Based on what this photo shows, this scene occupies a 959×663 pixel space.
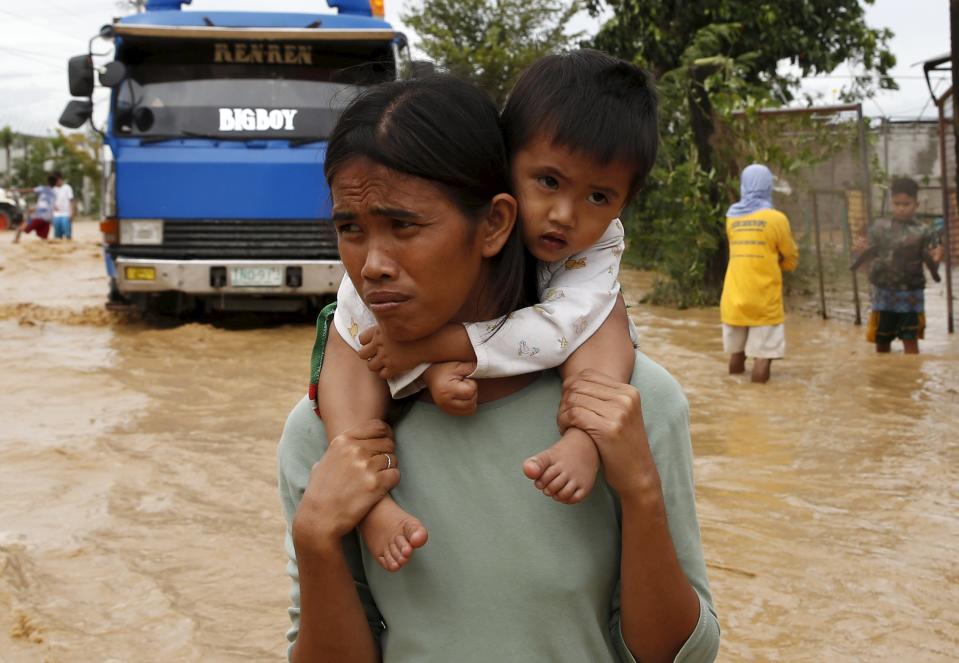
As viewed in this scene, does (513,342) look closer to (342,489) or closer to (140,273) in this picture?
(342,489)

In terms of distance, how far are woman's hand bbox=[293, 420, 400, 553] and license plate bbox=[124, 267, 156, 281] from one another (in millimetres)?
9011

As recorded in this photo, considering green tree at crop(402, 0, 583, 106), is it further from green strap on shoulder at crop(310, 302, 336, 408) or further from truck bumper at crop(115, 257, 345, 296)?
green strap on shoulder at crop(310, 302, 336, 408)

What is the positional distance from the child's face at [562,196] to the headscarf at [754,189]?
6312mm

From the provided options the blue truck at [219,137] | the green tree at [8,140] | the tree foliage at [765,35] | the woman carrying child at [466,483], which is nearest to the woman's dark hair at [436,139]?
the woman carrying child at [466,483]

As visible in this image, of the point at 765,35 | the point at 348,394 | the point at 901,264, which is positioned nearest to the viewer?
the point at 348,394

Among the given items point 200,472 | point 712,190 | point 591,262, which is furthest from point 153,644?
point 712,190

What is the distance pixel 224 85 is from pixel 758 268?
15.4 ft

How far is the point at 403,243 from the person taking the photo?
4.81 feet

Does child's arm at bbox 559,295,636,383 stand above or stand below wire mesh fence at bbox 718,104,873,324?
below

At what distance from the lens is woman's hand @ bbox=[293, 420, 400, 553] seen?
4.79ft

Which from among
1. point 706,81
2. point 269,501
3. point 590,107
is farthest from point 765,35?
point 590,107

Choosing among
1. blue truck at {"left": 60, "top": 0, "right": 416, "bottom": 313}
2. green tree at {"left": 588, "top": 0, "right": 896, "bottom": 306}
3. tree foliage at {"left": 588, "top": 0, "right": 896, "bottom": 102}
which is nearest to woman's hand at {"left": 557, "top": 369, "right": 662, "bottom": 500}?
blue truck at {"left": 60, "top": 0, "right": 416, "bottom": 313}

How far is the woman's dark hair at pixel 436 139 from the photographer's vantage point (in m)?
1.46

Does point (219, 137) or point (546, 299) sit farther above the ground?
point (219, 137)
